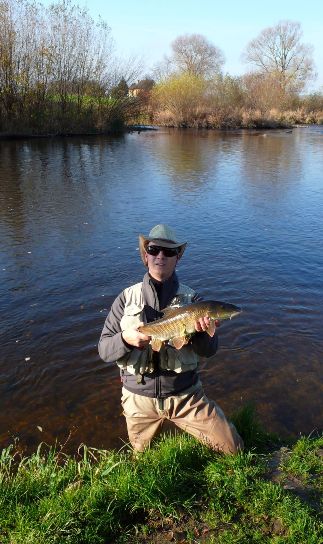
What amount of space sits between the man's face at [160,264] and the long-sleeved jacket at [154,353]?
0.07 meters

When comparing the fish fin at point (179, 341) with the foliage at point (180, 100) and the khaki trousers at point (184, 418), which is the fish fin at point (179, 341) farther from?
the foliage at point (180, 100)

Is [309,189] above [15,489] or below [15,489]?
above

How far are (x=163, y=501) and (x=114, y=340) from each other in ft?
4.53

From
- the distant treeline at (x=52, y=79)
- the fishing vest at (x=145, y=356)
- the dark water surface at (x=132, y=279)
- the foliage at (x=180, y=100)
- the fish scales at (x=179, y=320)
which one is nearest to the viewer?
the fish scales at (x=179, y=320)

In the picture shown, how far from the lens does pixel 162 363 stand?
4.20 m

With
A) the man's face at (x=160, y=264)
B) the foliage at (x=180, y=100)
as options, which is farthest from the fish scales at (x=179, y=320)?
the foliage at (x=180, y=100)

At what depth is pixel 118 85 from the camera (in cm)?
4069

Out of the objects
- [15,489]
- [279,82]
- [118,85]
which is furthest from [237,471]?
[279,82]

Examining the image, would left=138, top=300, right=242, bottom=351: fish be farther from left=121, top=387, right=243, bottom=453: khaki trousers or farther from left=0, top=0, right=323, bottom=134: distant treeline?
left=0, top=0, right=323, bottom=134: distant treeline

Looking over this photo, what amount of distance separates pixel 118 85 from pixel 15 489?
4171cm

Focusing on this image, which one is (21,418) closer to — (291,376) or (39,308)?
(39,308)

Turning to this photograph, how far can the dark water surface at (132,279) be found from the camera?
6.09 m

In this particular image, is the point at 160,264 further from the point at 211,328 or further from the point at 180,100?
the point at 180,100

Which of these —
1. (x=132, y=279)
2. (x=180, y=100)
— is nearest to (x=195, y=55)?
(x=180, y=100)
